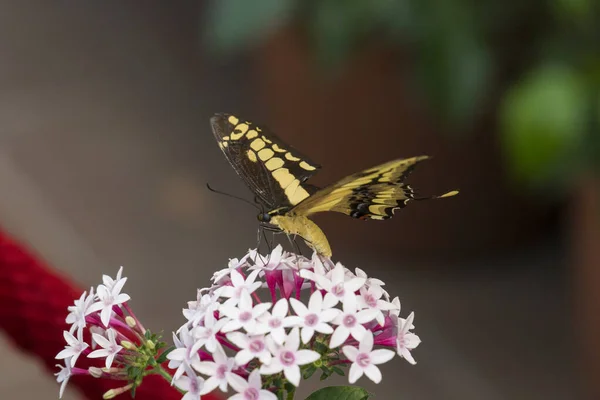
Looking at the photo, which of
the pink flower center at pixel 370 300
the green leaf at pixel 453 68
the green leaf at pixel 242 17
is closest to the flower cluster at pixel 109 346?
the pink flower center at pixel 370 300

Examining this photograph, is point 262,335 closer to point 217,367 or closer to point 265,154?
point 217,367

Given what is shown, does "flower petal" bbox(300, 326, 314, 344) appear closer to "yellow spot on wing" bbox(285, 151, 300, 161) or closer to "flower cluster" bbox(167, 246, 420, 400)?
"flower cluster" bbox(167, 246, 420, 400)

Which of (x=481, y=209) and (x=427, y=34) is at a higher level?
(x=427, y=34)

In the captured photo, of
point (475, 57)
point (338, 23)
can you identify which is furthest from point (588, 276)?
point (338, 23)

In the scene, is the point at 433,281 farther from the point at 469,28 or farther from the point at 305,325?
the point at 305,325

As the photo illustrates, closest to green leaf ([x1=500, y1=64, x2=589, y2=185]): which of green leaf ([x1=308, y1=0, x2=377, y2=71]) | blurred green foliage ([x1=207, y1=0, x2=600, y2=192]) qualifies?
blurred green foliage ([x1=207, y1=0, x2=600, y2=192])

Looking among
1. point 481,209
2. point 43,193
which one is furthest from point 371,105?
point 43,193
